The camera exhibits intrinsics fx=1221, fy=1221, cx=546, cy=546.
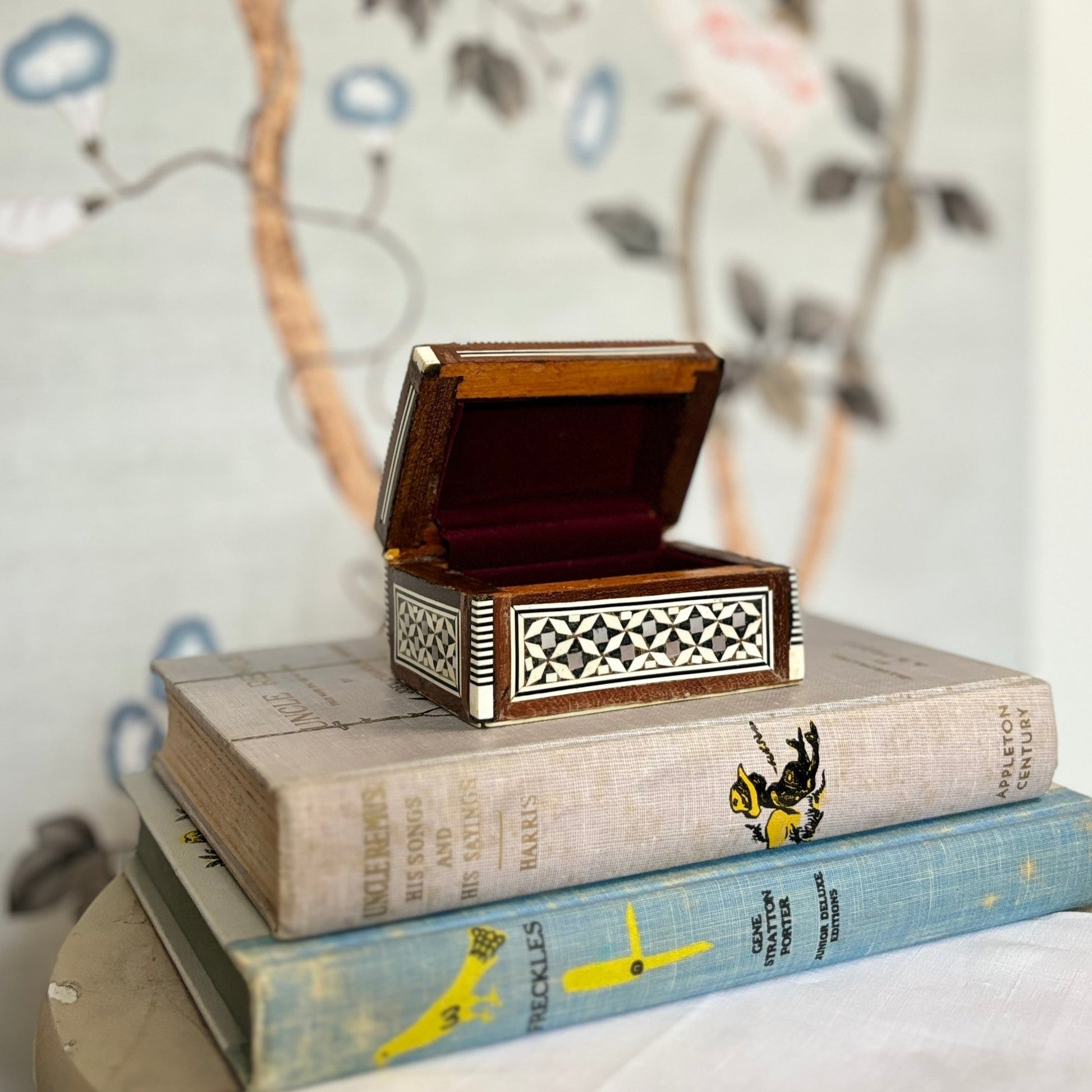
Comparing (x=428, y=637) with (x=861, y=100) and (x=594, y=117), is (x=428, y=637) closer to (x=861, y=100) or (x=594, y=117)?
(x=594, y=117)

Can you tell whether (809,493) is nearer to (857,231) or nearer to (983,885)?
(857,231)

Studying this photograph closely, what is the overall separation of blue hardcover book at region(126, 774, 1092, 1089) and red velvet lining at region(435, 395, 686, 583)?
0.23 metres

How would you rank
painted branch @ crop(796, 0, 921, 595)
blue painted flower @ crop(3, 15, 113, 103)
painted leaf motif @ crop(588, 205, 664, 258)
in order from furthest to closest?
1. painted branch @ crop(796, 0, 921, 595)
2. painted leaf motif @ crop(588, 205, 664, 258)
3. blue painted flower @ crop(3, 15, 113, 103)

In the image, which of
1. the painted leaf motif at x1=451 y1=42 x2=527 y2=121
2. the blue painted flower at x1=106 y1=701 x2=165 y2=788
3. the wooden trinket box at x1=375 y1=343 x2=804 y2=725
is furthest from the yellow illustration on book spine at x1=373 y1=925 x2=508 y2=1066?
the painted leaf motif at x1=451 y1=42 x2=527 y2=121

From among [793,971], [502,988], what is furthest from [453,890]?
[793,971]

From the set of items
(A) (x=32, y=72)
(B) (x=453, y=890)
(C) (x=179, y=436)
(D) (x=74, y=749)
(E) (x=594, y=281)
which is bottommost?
(D) (x=74, y=749)

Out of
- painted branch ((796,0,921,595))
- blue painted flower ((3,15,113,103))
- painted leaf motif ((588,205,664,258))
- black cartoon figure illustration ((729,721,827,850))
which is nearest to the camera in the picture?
black cartoon figure illustration ((729,721,827,850))

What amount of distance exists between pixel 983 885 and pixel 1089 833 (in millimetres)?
85

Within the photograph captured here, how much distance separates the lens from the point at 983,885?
0.70 meters

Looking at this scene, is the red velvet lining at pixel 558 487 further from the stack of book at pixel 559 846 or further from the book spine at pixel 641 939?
the book spine at pixel 641 939

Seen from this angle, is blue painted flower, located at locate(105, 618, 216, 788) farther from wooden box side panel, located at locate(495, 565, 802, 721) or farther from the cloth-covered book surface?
wooden box side panel, located at locate(495, 565, 802, 721)

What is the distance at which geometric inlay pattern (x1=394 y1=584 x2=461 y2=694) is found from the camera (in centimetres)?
66

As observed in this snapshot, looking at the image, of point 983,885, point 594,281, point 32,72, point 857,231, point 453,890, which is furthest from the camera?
point 857,231

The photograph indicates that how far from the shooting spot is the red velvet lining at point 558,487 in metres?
0.76
